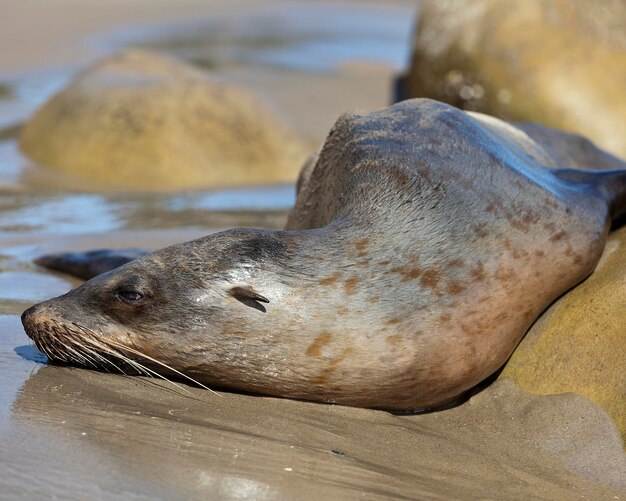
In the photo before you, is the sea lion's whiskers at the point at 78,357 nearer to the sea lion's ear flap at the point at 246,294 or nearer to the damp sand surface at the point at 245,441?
the damp sand surface at the point at 245,441

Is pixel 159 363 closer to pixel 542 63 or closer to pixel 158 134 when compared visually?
pixel 158 134

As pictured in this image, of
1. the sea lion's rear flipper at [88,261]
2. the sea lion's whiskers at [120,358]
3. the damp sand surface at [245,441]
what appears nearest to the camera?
the damp sand surface at [245,441]

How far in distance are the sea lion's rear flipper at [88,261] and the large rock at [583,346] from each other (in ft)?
7.11

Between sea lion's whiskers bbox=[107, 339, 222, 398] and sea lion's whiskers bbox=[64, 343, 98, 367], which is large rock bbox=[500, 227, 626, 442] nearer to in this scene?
sea lion's whiskers bbox=[107, 339, 222, 398]

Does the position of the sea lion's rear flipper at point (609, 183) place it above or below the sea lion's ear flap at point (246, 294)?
above

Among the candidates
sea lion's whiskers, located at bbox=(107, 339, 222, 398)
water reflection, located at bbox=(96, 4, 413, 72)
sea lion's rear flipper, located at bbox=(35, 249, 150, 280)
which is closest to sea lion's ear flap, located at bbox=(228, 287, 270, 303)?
sea lion's whiskers, located at bbox=(107, 339, 222, 398)

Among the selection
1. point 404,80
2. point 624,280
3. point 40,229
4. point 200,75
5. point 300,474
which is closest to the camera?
point 300,474

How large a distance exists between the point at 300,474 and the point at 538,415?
1.12m

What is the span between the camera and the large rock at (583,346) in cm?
411

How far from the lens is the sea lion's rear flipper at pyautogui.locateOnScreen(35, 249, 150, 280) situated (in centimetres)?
569

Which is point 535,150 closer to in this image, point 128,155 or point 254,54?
point 128,155

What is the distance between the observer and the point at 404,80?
1284 cm

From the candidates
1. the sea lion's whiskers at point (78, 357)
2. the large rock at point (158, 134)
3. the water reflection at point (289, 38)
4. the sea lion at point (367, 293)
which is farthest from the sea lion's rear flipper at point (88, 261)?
the water reflection at point (289, 38)

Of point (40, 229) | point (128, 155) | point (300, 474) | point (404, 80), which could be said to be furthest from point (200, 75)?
point (300, 474)
